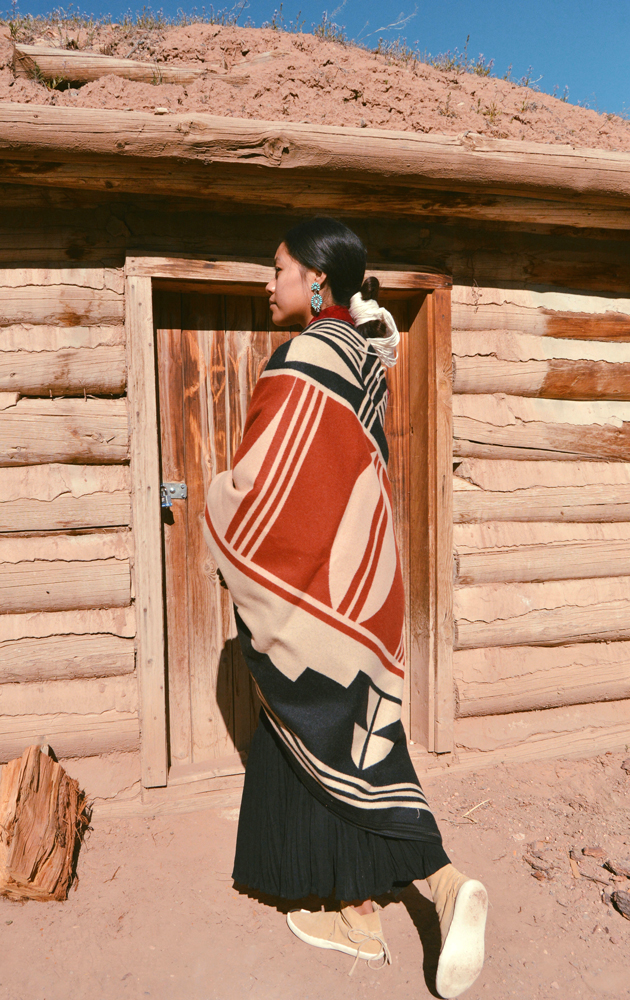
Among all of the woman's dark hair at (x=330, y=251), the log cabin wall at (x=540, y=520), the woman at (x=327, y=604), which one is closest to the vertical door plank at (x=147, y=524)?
the woman at (x=327, y=604)

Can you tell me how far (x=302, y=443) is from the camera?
1.89 meters

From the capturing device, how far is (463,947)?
1755mm

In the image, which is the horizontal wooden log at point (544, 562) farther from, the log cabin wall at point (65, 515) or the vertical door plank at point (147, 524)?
the log cabin wall at point (65, 515)

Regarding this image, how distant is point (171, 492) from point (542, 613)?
77.3 inches

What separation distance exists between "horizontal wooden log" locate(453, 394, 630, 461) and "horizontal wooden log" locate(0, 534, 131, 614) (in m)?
1.68

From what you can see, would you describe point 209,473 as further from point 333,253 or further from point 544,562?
point 544,562

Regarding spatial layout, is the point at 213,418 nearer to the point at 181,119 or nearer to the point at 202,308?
the point at 202,308

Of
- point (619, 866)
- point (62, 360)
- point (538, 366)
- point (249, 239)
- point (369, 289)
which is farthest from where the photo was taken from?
point (538, 366)

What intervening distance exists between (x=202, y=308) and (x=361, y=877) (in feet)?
7.86

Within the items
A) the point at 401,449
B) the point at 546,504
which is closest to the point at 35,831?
the point at 401,449

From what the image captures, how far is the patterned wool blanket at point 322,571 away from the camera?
6.20 ft

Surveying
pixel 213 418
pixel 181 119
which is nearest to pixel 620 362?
pixel 213 418

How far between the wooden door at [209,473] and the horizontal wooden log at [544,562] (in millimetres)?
232

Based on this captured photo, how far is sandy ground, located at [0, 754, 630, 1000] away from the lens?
6.46 ft
